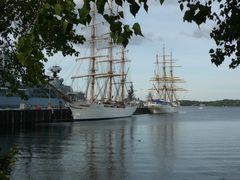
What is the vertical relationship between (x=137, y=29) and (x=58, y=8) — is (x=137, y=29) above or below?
below

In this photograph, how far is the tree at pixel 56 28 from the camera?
154 inches

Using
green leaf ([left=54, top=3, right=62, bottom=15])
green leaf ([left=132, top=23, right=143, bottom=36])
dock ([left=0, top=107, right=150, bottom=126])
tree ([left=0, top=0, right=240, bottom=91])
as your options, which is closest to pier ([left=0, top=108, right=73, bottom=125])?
dock ([left=0, top=107, right=150, bottom=126])

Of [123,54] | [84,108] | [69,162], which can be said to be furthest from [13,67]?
[123,54]

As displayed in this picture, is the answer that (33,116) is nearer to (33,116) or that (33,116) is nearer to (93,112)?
(33,116)

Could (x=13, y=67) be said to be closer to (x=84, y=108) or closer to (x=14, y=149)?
(x=14, y=149)

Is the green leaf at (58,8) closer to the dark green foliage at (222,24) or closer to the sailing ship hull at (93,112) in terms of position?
the dark green foliage at (222,24)

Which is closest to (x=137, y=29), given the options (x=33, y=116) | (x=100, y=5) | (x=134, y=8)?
(x=134, y=8)

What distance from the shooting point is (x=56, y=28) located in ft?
17.3

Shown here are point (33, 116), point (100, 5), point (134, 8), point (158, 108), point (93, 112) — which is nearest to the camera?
point (100, 5)

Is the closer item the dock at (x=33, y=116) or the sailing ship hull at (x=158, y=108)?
the dock at (x=33, y=116)

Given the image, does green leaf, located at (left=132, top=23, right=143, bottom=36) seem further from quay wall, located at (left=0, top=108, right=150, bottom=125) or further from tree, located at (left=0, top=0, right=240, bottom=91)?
quay wall, located at (left=0, top=108, right=150, bottom=125)

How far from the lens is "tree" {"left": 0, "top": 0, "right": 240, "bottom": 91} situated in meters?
3.92

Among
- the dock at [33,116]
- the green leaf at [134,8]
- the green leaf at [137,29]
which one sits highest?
the green leaf at [134,8]

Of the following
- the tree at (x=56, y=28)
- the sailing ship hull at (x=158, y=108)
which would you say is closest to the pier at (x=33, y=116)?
the tree at (x=56, y=28)
